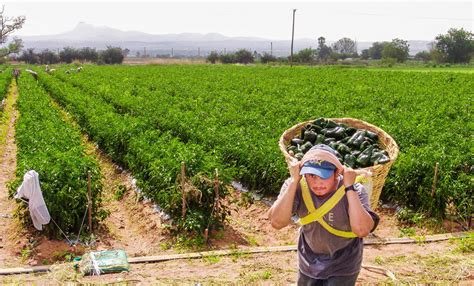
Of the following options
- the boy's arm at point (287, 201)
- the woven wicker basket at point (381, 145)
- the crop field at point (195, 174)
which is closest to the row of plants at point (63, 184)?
the crop field at point (195, 174)

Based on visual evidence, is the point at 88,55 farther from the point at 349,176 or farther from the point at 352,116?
the point at 349,176

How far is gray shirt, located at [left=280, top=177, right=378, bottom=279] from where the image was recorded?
3885 mm

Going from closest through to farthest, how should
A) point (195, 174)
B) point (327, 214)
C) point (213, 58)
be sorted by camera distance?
point (327, 214)
point (195, 174)
point (213, 58)

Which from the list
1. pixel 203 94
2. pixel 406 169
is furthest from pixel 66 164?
pixel 203 94

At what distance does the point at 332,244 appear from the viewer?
3.95m

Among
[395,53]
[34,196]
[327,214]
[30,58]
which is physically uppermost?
[327,214]

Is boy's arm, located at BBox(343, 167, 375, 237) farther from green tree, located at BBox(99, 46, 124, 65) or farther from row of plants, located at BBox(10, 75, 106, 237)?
green tree, located at BBox(99, 46, 124, 65)

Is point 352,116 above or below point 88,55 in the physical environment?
above

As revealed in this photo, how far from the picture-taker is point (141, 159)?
9.76 m

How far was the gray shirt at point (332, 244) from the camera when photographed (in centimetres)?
388

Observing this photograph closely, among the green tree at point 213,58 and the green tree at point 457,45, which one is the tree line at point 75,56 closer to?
the green tree at point 213,58

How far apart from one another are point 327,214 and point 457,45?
309 feet

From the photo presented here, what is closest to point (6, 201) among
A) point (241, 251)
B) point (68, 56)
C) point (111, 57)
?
point (241, 251)

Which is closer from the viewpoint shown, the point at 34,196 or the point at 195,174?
the point at 34,196
